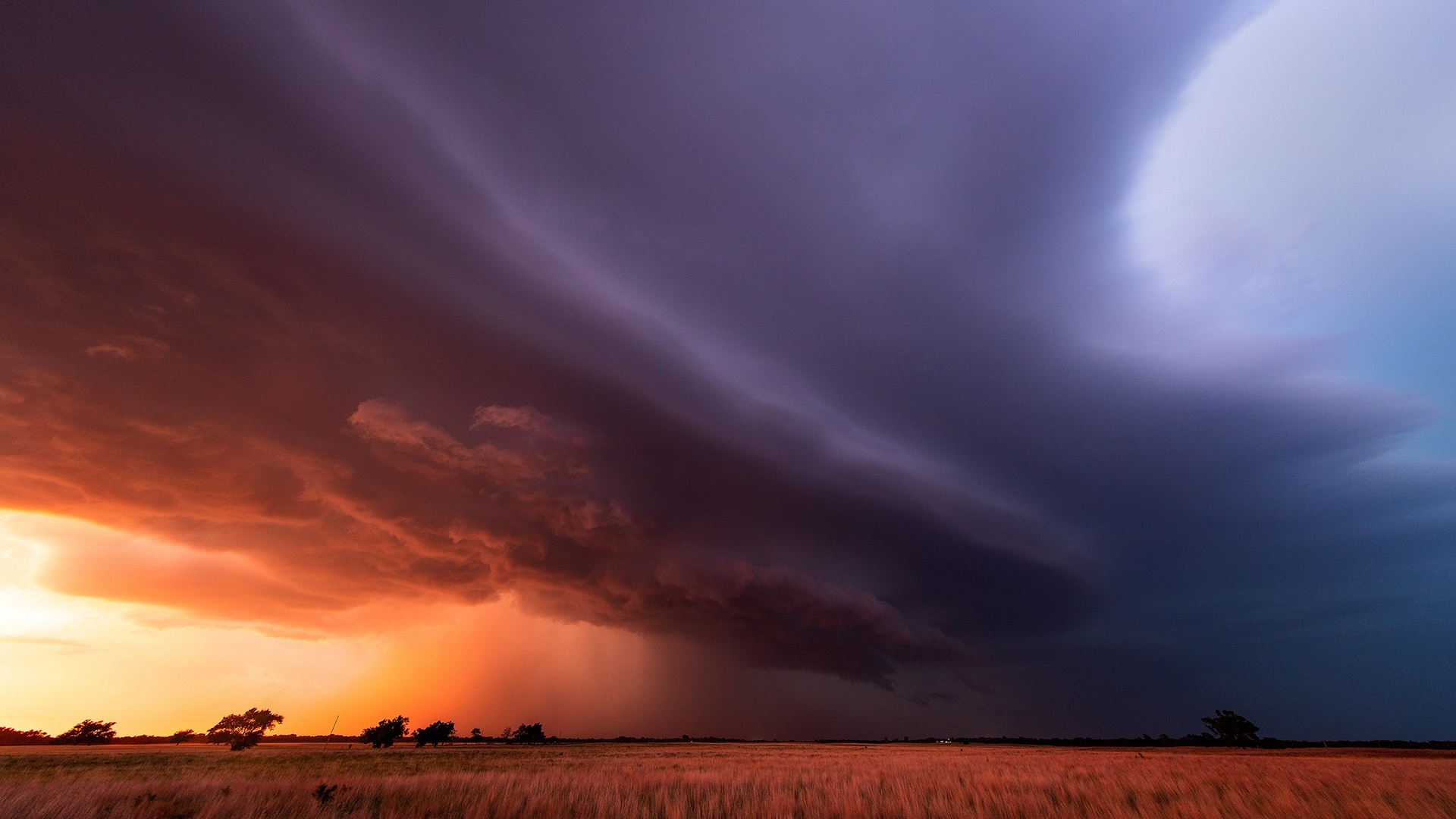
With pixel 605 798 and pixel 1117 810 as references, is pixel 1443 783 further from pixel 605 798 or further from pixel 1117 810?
pixel 605 798

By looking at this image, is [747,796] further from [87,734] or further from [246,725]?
[87,734]

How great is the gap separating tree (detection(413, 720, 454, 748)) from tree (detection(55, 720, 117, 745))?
47.7m

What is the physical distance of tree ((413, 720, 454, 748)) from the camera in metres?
81.1

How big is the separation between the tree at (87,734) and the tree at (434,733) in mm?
47703

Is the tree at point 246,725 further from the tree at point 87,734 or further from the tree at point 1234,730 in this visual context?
the tree at point 1234,730

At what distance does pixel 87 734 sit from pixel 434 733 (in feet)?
171

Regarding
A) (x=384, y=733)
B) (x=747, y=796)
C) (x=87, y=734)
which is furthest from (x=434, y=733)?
(x=747, y=796)

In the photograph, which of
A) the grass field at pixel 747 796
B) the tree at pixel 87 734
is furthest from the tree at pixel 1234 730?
the tree at pixel 87 734

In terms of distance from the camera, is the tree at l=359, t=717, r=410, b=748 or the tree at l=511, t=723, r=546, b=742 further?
the tree at l=511, t=723, r=546, b=742

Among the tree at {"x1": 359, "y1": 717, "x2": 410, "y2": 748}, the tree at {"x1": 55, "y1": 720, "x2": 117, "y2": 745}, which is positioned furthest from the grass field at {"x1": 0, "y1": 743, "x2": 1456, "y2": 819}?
the tree at {"x1": 55, "y1": 720, "x2": 117, "y2": 745}

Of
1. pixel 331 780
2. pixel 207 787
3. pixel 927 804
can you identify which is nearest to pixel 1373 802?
pixel 927 804

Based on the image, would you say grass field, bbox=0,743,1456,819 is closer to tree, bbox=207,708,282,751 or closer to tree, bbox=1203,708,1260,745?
tree, bbox=207,708,282,751

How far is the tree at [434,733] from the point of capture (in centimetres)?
8112

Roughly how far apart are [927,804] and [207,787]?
843 inches
